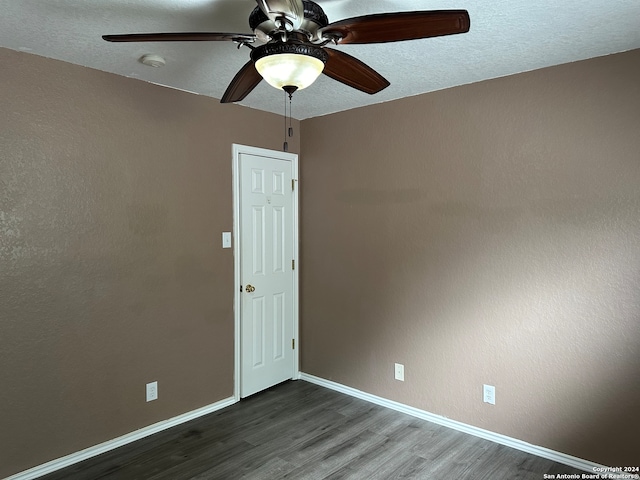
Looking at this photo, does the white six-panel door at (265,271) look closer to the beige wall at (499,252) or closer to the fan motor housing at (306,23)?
the beige wall at (499,252)

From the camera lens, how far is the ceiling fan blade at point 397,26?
4.59ft

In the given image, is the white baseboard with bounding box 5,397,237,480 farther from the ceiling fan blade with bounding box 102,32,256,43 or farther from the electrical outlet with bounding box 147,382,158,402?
the ceiling fan blade with bounding box 102,32,256,43

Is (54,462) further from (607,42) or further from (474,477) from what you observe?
(607,42)

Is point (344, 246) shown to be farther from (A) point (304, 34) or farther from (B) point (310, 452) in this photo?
(A) point (304, 34)

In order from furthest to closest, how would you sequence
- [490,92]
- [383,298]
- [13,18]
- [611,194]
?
1. [383,298]
2. [490,92]
3. [611,194]
4. [13,18]

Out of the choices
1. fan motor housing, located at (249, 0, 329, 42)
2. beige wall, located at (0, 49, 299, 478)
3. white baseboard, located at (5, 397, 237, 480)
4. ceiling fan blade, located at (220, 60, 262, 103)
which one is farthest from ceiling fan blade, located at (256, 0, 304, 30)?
white baseboard, located at (5, 397, 237, 480)

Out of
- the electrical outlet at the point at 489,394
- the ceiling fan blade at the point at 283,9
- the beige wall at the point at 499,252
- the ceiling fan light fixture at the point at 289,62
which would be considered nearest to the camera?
the ceiling fan blade at the point at 283,9

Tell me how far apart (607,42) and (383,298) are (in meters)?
2.19

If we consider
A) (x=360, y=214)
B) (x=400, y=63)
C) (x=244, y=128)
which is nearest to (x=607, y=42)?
(x=400, y=63)

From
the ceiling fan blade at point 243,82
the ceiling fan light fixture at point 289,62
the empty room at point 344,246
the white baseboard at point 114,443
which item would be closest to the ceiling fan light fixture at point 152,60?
the empty room at point 344,246

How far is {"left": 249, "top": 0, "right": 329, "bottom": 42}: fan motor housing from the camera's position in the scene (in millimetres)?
1550

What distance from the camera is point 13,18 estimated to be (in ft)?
6.50

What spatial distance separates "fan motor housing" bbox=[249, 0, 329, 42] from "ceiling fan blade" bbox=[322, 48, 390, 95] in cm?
8

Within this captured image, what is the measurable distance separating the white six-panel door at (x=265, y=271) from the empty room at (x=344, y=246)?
0.07 feet
